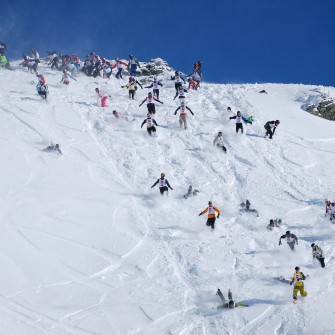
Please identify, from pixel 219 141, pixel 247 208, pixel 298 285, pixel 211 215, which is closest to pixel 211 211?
pixel 211 215

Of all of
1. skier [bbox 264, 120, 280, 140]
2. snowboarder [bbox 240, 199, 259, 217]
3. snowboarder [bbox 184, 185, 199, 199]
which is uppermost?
skier [bbox 264, 120, 280, 140]

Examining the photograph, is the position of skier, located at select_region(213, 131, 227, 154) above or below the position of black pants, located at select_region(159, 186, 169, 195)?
above

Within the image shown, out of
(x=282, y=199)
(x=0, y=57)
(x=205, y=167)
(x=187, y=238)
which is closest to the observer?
(x=187, y=238)

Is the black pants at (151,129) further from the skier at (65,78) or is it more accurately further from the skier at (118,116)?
the skier at (65,78)

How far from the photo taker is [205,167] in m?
25.0

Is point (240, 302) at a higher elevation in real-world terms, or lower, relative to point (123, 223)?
lower

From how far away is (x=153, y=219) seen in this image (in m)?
20.3

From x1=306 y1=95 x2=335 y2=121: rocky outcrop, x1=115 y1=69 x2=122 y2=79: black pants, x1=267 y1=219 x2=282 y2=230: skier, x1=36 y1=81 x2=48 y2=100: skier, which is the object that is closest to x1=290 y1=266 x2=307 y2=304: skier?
x1=267 y1=219 x2=282 y2=230: skier

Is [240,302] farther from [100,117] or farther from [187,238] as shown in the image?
[100,117]

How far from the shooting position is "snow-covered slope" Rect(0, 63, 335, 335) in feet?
49.2

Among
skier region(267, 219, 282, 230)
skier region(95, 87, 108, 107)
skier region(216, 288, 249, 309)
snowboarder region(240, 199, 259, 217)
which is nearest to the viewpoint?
skier region(216, 288, 249, 309)

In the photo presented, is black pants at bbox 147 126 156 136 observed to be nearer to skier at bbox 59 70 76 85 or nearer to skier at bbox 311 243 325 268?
skier at bbox 59 70 76 85

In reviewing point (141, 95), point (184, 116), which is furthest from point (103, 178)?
point (141, 95)

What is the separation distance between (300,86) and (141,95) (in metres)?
13.0
